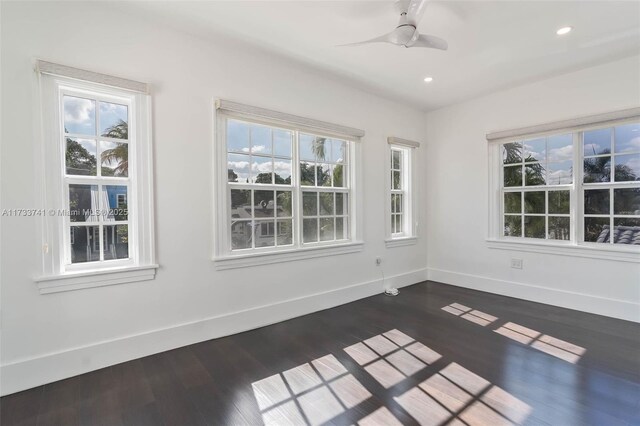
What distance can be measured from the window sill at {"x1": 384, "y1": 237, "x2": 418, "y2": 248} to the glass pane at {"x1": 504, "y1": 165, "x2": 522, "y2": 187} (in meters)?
1.59

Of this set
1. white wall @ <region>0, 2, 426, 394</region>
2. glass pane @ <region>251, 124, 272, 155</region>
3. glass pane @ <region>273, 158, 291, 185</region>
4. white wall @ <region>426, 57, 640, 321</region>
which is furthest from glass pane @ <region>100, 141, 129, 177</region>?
white wall @ <region>426, 57, 640, 321</region>

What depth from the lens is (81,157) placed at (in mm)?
2400

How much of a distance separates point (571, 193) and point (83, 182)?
5.28 m

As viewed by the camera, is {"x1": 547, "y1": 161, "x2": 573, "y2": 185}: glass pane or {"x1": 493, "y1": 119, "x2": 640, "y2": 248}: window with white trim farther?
{"x1": 547, "y1": 161, "x2": 573, "y2": 185}: glass pane

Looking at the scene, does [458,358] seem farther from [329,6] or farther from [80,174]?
[80,174]

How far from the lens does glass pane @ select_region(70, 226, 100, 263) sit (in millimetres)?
2381

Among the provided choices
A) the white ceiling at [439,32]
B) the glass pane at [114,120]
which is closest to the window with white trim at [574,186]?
the white ceiling at [439,32]

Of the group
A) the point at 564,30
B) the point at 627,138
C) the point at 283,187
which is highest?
the point at 564,30

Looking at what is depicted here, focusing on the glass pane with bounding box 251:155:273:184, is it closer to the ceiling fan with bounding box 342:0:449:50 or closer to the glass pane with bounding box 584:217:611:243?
the ceiling fan with bounding box 342:0:449:50

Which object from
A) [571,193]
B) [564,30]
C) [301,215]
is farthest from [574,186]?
[301,215]

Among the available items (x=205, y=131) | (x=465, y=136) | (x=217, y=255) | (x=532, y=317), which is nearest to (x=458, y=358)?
(x=532, y=317)

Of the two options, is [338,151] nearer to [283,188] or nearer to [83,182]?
[283,188]

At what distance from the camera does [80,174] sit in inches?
94.2

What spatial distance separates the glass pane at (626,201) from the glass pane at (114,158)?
523 cm
